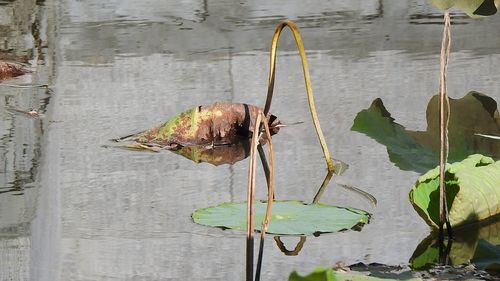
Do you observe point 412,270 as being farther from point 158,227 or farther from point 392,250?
point 158,227

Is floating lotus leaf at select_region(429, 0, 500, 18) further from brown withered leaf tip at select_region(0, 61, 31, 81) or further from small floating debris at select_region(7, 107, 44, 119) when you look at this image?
brown withered leaf tip at select_region(0, 61, 31, 81)

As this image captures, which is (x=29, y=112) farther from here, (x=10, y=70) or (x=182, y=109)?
(x=10, y=70)

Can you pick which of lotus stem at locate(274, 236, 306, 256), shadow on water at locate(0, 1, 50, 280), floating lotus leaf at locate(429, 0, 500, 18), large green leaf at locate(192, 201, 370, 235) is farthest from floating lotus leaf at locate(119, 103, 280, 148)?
floating lotus leaf at locate(429, 0, 500, 18)

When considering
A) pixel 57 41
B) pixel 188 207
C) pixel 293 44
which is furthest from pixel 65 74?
pixel 188 207

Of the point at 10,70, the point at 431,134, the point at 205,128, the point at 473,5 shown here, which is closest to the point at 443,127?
the point at 473,5

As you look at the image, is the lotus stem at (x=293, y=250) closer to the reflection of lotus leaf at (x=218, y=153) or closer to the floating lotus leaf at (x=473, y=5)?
the floating lotus leaf at (x=473, y=5)

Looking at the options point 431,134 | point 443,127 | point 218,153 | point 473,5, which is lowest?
point 218,153
